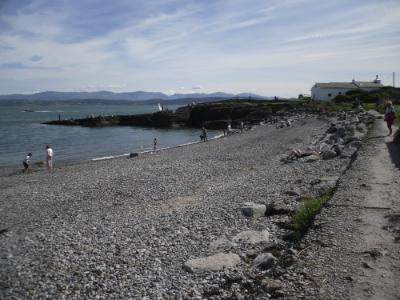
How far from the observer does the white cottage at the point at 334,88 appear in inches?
3374

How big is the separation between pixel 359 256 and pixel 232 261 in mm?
2662

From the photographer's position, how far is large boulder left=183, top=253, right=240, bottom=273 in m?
8.34

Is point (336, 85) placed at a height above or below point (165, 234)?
above

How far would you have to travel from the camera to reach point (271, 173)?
1880 cm

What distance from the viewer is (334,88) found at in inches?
3418

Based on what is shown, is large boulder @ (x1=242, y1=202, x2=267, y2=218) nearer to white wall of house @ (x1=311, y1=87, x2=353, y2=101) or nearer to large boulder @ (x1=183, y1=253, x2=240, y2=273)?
large boulder @ (x1=183, y1=253, x2=240, y2=273)

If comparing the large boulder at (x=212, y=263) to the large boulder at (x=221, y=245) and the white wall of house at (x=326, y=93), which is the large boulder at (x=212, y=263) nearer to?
the large boulder at (x=221, y=245)

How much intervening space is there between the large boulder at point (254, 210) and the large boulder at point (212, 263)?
3.13 meters

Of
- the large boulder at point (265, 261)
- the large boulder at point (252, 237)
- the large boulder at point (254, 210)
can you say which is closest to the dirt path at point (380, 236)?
the large boulder at point (265, 261)

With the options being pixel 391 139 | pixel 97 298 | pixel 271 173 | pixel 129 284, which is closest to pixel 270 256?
pixel 129 284

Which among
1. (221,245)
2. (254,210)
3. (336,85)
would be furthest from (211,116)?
(221,245)

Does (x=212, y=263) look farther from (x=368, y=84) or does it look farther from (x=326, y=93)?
(x=368, y=84)

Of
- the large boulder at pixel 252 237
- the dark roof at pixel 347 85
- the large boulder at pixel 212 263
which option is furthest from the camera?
the dark roof at pixel 347 85

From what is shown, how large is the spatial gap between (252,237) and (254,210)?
2030 mm
